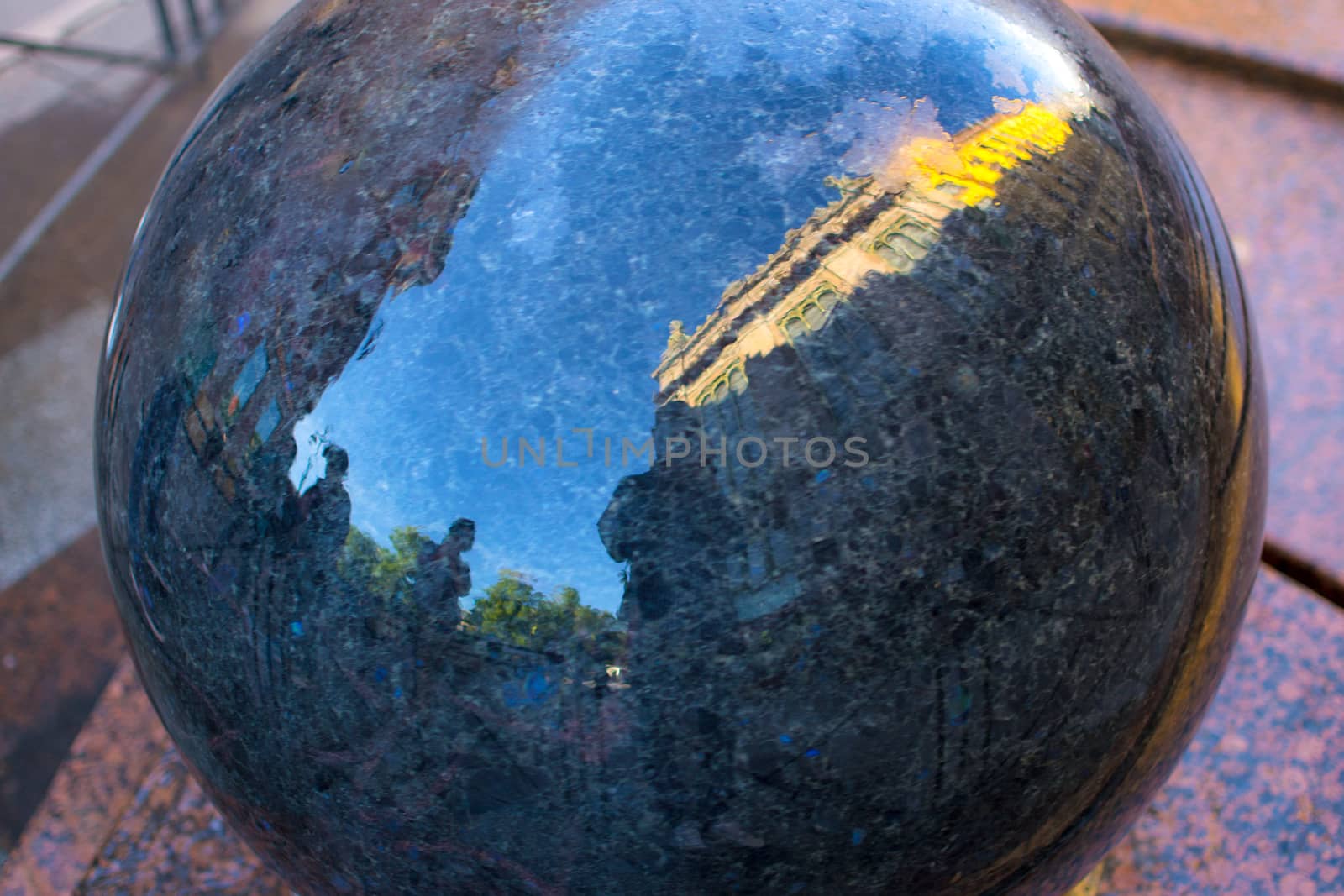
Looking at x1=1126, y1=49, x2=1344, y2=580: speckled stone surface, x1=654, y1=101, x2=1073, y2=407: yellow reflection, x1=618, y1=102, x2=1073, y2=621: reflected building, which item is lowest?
x1=1126, y1=49, x2=1344, y2=580: speckled stone surface

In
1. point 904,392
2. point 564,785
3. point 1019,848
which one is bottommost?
point 1019,848

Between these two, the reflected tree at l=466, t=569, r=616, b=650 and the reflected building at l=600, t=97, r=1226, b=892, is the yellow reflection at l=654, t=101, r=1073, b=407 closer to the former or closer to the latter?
the reflected building at l=600, t=97, r=1226, b=892

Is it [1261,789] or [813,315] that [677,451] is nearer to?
[813,315]

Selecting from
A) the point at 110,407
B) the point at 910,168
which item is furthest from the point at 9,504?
the point at 910,168

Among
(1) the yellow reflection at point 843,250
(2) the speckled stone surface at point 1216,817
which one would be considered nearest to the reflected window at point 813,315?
(1) the yellow reflection at point 843,250

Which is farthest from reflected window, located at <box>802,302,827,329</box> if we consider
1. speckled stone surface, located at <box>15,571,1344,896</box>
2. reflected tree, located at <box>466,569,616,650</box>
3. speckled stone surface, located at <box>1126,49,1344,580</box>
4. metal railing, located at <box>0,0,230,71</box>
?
metal railing, located at <box>0,0,230,71</box>

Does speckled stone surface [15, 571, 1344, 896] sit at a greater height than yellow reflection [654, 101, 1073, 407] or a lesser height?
lesser

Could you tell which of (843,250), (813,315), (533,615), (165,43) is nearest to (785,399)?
(813,315)

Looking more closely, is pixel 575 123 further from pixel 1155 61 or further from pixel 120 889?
pixel 1155 61
